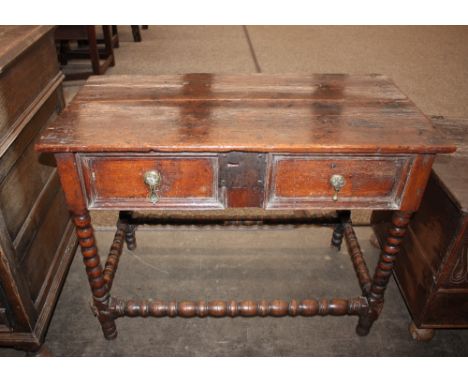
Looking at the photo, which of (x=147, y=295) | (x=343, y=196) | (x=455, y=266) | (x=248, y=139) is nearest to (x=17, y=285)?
(x=147, y=295)

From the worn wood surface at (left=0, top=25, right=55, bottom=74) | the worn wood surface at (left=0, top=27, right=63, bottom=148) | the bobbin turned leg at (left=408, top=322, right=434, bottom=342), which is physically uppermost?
the worn wood surface at (left=0, top=25, right=55, bottom=74)

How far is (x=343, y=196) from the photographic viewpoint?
133 cm

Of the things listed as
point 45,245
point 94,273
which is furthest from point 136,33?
point 94,273

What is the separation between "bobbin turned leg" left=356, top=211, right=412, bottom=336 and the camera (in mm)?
1458

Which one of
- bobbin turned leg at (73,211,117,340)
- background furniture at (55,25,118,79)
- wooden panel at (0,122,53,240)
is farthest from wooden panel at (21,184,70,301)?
background furniture at (55,25,118,79)

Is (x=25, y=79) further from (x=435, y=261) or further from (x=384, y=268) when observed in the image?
(x=435, y=261)

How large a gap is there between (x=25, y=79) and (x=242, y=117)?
2.94ft

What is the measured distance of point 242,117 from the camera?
53.1 inches

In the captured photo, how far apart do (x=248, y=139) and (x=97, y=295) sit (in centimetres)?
92

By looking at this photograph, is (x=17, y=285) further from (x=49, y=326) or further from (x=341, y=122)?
(x=341, y=122)

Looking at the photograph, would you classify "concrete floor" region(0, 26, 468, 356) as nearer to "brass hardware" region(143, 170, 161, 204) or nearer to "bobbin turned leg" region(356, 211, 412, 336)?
"bobbin turned leg" region(356, 211, 412, 336)

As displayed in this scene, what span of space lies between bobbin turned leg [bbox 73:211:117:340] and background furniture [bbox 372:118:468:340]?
1.30 meters

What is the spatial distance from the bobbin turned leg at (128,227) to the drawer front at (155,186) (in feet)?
2.70

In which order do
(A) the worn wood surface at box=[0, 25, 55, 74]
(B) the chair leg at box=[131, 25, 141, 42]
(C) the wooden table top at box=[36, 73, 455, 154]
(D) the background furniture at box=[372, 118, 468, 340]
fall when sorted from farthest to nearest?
(B) the chair leg at box=[131, 25, 141, 42]
(D) the background furniture at box=[372, 118, 468, 340]
(A) the worn wood surface at box=[0, 25, 55, 74]
(C) the wooden table top at box=[36, 73, 455, 154]
